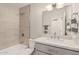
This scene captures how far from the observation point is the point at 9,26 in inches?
68.4

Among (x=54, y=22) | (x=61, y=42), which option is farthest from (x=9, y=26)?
(x=61, y=42)

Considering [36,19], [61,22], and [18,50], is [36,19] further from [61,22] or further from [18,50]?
[18,50]

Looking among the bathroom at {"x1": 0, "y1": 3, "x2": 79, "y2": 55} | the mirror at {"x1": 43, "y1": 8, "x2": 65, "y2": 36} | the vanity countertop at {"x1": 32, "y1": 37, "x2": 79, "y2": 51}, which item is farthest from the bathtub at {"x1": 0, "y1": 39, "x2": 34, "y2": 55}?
the mirror at {"x1": 43, "y1": 8, "x2": 65, "y2": 36}

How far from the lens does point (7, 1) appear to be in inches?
67.2

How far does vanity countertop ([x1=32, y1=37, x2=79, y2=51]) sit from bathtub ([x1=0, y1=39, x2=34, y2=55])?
0.52 ft

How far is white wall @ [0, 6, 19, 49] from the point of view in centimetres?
171

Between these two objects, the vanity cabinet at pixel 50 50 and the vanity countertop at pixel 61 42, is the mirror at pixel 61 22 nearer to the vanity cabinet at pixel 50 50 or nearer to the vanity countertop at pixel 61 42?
the vanity countertop at pixel 61 42

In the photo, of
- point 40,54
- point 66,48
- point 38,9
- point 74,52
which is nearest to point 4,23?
point 38,9

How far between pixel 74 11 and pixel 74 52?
0.55 meters

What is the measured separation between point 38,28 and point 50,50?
352 mm

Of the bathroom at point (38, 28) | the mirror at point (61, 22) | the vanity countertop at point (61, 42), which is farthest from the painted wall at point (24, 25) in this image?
the mirror at point (61, 22)

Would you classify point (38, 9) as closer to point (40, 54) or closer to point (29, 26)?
point (29, 26)

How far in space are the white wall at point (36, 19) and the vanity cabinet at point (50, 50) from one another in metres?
0.17

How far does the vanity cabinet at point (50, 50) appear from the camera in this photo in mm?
1593
